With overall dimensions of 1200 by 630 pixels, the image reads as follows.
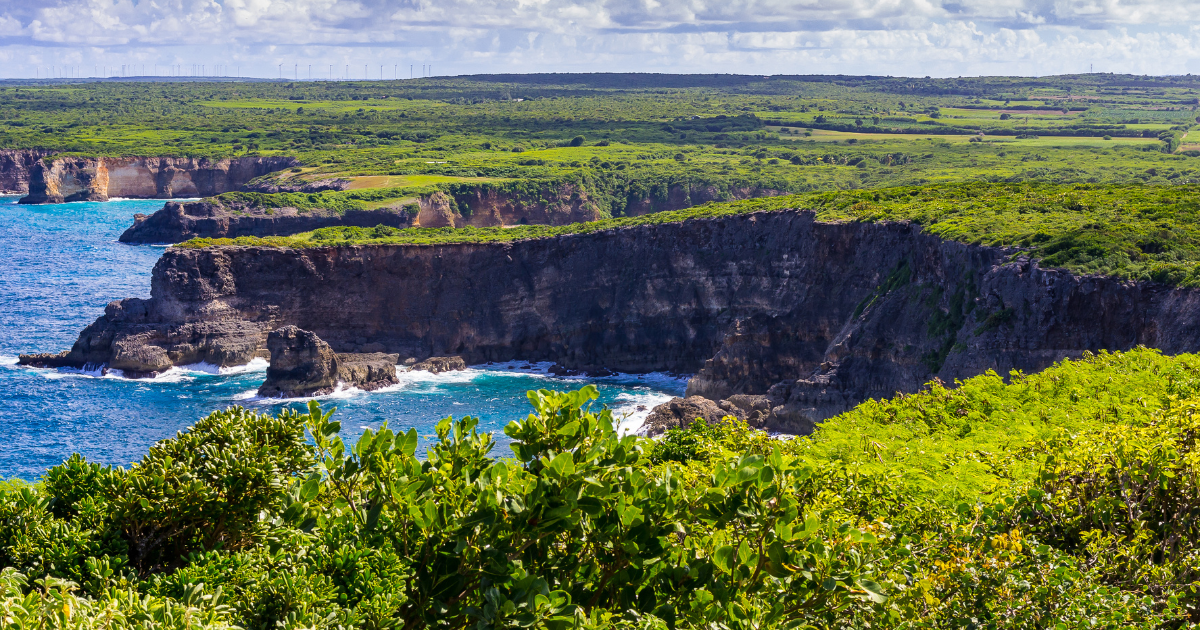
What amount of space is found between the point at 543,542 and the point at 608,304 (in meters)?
76.4

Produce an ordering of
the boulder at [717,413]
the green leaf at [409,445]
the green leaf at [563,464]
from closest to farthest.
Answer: the green leaf at [563,464] → the green leaf at [409,445] → the boulder at [717,413]

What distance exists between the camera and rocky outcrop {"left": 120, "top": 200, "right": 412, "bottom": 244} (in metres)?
138

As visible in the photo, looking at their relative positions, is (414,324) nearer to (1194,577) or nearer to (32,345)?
(32,345)

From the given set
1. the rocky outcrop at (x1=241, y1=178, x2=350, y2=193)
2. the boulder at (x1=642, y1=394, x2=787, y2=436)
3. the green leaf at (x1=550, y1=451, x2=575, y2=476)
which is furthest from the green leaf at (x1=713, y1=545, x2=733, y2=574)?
the rocky outcrop at (x1=241, y1=178, x2=350, y2=193)

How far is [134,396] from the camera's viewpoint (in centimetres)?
7969

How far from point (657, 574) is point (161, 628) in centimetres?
587

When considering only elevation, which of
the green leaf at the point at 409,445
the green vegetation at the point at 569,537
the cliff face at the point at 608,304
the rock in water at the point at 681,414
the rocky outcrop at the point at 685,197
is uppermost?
the green leaf at the point at 409,445

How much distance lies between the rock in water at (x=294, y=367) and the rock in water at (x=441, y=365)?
10097 mm

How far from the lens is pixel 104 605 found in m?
10.7

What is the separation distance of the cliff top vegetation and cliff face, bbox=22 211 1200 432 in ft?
7.03

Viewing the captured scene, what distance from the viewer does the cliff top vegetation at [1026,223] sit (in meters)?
55.5

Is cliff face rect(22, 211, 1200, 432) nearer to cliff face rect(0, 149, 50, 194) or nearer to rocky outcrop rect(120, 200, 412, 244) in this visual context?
rocky outcrop rect(120, 200, 412, 244)

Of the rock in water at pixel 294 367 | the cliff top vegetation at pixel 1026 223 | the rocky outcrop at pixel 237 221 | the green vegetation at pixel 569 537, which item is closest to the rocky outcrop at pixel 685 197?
the rocky outcrop at pixel 237 221

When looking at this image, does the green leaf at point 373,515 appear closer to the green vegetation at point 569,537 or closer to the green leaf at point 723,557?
the green vegetation at point 569,537
